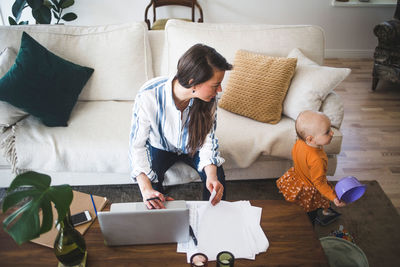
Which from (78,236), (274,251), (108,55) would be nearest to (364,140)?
(274,251)

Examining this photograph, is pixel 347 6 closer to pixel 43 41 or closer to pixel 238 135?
pixel 238 135

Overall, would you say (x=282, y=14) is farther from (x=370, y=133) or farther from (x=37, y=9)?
(x=37, y=9)

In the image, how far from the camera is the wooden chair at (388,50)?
2816 mm

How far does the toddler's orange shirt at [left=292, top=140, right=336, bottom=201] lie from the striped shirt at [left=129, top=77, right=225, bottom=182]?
37 centimetres

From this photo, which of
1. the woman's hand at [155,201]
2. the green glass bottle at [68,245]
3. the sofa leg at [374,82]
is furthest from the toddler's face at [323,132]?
the sofa leg at [374,82]

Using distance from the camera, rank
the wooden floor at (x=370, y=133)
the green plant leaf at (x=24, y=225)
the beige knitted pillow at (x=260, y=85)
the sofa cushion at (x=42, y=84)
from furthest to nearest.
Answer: the wooden floor at (x=370, y=133) < the beige knitted pillow at (x=260, y=85) < the sofa cushion at (x=42, y=84) < the green plant leaf at (x=24, y=225)

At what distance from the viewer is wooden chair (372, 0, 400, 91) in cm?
282

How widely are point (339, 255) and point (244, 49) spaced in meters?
1.24

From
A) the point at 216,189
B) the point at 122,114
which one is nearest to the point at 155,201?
the point at 216,189

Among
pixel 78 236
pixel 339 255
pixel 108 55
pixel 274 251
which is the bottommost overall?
pixel 339 255

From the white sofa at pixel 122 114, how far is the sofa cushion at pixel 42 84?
3.5 inches

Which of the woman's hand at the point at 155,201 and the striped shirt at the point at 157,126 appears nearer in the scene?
the woman's hand at the point at 155,201

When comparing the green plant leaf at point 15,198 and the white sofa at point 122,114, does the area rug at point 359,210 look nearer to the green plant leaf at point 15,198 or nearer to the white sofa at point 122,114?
the white sofa at point 122,114

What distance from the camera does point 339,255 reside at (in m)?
1.39
